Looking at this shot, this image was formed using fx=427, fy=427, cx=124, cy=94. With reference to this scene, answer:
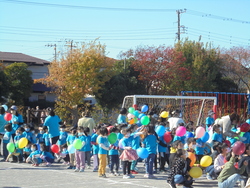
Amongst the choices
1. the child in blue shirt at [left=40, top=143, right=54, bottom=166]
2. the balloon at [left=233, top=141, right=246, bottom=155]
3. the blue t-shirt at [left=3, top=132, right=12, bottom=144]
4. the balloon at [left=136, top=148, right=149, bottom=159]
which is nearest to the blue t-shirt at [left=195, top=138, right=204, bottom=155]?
the balloon at [left=136, top=148, right=149, bottom=159]

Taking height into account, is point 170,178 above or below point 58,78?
below

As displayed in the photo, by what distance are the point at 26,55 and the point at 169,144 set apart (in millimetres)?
42689

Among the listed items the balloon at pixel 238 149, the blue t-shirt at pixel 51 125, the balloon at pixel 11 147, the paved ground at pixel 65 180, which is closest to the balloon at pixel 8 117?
the blue t-shirt at pixel 51 125

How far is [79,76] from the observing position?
100 ft

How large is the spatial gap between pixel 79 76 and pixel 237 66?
60.0 feet

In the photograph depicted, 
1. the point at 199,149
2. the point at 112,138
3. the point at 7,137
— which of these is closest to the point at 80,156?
the point at 112,138

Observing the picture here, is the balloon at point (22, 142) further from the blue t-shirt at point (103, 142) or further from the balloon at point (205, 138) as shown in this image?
the balloon at point (205, 138)

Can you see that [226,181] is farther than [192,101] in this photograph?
No

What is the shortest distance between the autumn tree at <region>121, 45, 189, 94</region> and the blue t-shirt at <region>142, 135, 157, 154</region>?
21.7 m

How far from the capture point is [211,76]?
36.0 m

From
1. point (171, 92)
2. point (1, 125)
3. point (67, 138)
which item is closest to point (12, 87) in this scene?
point (171, 92)

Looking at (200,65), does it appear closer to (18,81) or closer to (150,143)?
(18,81)

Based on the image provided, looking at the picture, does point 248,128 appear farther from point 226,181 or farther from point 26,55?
point 26,55

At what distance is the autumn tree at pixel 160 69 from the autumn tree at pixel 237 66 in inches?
307
